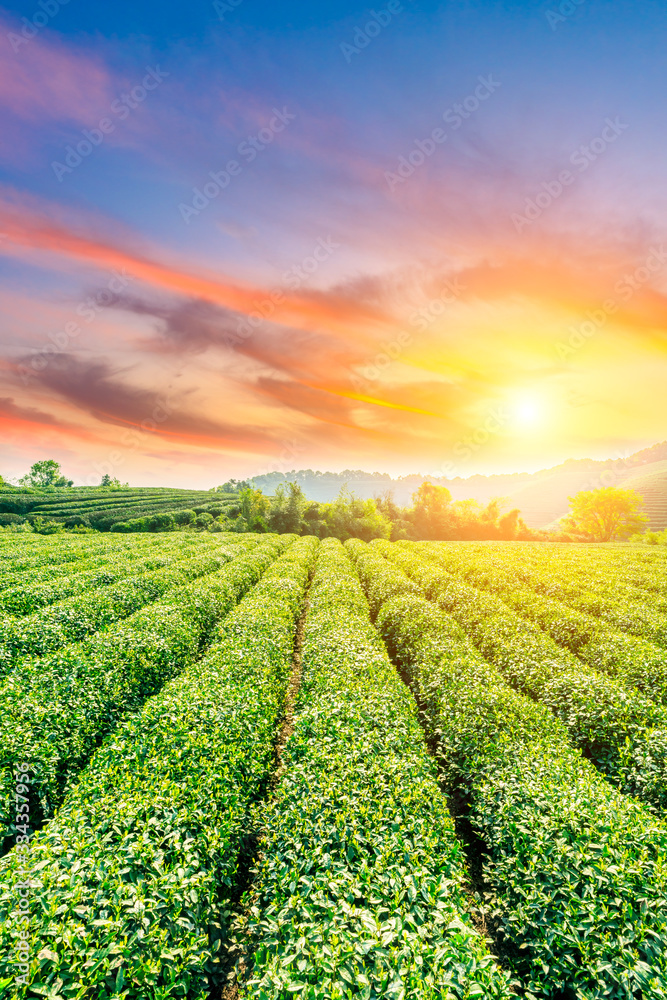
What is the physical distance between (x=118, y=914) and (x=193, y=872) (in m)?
1.02

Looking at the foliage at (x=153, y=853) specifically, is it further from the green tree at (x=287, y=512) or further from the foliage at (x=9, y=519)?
the foliage at (x=9, y=519)

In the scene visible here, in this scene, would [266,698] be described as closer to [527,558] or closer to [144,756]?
[144,756]

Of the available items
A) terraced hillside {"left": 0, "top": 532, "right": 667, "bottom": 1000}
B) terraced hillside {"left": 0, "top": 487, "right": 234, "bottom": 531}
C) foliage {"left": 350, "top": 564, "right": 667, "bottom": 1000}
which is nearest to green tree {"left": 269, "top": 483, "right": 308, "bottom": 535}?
terraced hillside {"left": 0, "top": 487, "right": 234, "bottom": 531}

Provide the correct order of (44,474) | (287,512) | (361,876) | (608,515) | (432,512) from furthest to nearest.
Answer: (44,474) < (432,512) < (608,515) < (287,512) < (361,876)

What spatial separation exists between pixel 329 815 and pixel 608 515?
89975 mm

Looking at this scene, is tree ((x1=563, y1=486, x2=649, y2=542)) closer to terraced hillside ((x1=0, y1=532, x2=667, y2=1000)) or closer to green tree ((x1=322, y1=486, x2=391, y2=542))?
green tree ((x1=322, y1=486, x2=391, y2=542))

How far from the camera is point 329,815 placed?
18.0 feet

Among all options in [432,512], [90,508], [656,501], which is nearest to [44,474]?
[90,508]

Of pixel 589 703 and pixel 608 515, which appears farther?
pixel 608 515

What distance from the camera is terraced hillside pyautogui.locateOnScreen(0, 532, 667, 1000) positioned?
3.79m

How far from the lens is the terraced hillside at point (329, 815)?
3.79 meters

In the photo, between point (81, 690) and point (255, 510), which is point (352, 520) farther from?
point (81, 690)

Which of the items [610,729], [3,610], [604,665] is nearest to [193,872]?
[610,729]

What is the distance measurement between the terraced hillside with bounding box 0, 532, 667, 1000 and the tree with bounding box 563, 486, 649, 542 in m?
75.8
